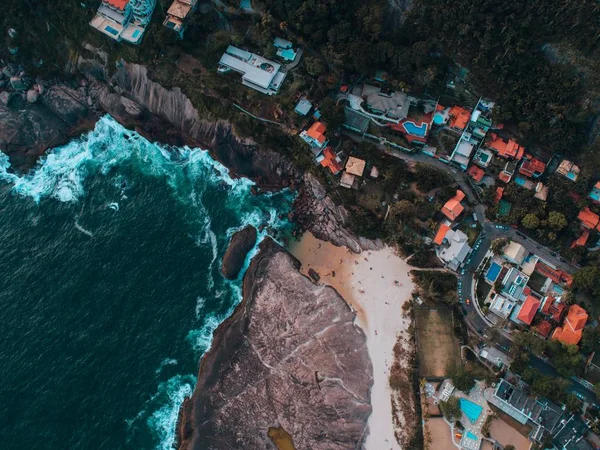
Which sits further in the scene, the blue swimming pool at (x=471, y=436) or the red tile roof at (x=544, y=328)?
the red tile roof at (x=544, y=328)

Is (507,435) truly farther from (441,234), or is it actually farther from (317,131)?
(317,131)

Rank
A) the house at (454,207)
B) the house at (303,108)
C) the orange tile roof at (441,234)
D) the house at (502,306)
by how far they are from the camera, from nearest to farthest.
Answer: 1. the house at (502,306)
2. the orange tile roof at (441,234)
3. the house at (454,207)
4. the house at (303,108)

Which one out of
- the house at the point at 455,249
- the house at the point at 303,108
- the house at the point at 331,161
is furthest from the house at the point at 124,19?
the house at the point at 455,249

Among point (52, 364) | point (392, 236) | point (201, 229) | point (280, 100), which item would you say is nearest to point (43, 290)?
point (52, 364)

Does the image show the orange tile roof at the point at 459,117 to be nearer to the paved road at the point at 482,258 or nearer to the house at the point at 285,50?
the paved road at the point at 482,258

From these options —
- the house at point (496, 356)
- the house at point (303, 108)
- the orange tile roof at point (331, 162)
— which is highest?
the house at point (303, 108)

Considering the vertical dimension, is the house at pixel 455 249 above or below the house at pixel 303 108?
below

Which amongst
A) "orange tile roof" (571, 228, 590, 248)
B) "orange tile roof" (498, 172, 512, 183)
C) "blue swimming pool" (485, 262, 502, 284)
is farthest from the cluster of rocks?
"orange tile roof" (571, 228, 590, 248)

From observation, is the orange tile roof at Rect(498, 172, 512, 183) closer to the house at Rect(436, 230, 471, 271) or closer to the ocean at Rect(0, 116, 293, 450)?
the house at Rect(436, 230, 471, 271)
